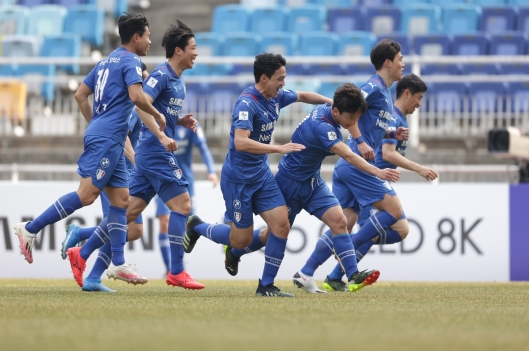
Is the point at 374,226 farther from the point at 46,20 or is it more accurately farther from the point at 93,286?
the point at 46,20

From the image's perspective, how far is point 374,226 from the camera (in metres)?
9.26

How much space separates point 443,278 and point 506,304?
18.0 ft

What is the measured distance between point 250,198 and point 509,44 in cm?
1173

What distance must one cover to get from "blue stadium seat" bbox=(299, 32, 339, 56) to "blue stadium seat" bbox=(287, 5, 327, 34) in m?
1.44

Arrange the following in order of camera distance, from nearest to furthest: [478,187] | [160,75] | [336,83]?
1. [160,75]
2. [478,187]
3. [336,83]

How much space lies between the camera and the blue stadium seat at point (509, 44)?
713 inches

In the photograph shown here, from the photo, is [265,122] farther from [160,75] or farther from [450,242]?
[450,242]

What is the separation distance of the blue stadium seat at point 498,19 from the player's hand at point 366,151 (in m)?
11.9

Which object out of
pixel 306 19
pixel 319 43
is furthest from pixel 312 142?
pixel 306 19

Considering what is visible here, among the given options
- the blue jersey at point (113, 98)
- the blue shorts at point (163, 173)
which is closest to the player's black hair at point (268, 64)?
the blue jersey at point (113, 98)

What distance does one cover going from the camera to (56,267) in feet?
42.2

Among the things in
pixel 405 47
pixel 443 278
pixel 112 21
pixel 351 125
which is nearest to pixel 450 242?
pixel 443 278

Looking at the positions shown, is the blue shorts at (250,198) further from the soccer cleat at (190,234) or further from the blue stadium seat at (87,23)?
the blue stadium seat at (87,23)

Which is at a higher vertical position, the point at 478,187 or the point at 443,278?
the point at 478,187
